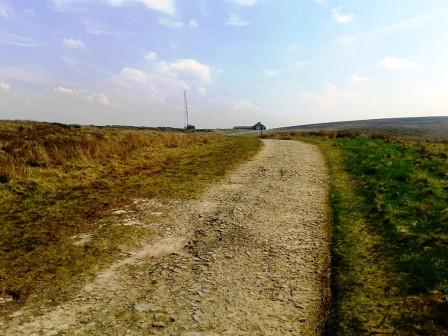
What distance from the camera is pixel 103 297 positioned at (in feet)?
18.8

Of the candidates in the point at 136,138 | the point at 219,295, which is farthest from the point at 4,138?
the point at 219,295

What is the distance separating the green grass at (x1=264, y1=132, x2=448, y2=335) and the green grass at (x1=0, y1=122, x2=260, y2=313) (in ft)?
13.4

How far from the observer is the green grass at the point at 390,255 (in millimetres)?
5227

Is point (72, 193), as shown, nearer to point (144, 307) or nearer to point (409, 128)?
point (144, 307)

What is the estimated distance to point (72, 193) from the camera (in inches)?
469

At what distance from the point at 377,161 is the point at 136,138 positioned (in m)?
13.5

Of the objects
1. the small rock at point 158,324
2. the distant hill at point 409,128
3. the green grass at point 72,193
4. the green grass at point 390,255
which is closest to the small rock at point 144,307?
the small rock at point 158,324

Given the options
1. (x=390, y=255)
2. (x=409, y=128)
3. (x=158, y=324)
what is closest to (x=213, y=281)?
(x=158, y=324)

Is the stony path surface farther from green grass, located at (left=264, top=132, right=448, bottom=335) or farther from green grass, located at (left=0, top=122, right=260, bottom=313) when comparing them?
green grass, located at (left=0, top=122, right=260, bottom=313)

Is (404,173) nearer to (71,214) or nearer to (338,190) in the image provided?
(338,190)

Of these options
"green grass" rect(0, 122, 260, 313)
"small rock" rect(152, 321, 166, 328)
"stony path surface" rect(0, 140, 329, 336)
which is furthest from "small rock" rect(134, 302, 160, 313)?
"green grass" rect(0, 122, 260, 313)

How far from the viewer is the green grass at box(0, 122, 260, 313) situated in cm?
657

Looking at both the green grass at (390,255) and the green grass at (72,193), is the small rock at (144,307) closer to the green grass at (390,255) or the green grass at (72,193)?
the green grass at (72,193)

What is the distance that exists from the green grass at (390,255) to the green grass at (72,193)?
407 centimetres
